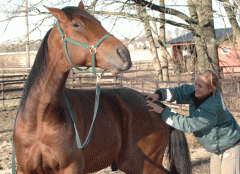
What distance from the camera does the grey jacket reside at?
7.48 ft

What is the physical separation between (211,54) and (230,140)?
4674 millimetres

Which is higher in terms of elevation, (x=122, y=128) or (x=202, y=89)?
(x=202, y=89)

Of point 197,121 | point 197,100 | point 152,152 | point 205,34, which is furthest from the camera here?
point 205,34

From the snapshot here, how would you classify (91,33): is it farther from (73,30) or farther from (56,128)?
(56,128)

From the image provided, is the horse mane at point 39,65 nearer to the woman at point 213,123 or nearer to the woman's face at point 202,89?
the woman at point 213,123

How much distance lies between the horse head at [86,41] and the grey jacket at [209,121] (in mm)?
828

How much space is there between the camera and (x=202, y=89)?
8.00ft

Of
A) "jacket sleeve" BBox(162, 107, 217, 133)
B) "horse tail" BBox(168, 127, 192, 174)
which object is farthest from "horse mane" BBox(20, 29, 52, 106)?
"horse tail" BBox(168, 127, 192, 174)

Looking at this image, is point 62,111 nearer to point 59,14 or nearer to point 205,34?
point 59,14

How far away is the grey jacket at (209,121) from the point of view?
228 centimetres

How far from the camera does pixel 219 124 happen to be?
2469mm

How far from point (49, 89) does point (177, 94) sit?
55.4 inches

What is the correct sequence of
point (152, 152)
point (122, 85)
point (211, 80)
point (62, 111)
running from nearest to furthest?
point (62, 111) → point (211, 80) → point (152, 152) → point (122, 85)

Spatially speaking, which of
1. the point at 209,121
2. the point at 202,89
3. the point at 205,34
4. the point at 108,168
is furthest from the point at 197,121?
the point at 205,34
